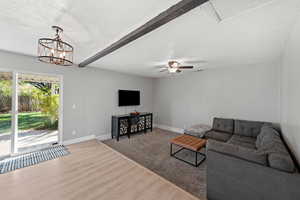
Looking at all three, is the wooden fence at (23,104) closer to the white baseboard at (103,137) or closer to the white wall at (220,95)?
the white baseboard at (103,137)

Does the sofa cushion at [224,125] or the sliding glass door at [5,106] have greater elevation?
the sliding glass door at [5,106]

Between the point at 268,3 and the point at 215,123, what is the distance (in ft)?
10.4

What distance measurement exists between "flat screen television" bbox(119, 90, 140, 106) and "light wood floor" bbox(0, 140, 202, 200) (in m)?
2.38

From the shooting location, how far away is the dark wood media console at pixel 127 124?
3.98m

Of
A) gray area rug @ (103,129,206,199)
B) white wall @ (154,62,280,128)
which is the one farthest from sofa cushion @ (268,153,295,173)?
white wall @ (154,62,280,128)

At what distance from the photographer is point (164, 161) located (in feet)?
8.93

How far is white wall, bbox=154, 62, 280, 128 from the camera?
3215mm

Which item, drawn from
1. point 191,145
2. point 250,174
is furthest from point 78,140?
point 250,174

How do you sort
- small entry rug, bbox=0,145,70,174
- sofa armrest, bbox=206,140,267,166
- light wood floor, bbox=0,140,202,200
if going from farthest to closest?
small entry rug, bbox=0,145,70,174 → light wood floor, bbox=0,140,202,200 → sofa armrest, bbox=206,140,267,166

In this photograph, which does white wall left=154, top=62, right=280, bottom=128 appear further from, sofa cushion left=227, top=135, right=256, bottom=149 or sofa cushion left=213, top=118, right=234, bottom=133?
sofa cushion left=227, top=135, right=256, bottom=149

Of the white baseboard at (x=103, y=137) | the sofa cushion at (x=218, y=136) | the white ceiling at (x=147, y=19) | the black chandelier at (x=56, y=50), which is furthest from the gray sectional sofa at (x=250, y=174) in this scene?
the white baseboard at (x=103, y=137)

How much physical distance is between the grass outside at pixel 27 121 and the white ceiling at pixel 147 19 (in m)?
1.59

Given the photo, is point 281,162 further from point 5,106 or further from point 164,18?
point 5,106

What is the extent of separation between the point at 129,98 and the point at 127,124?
1111mm
